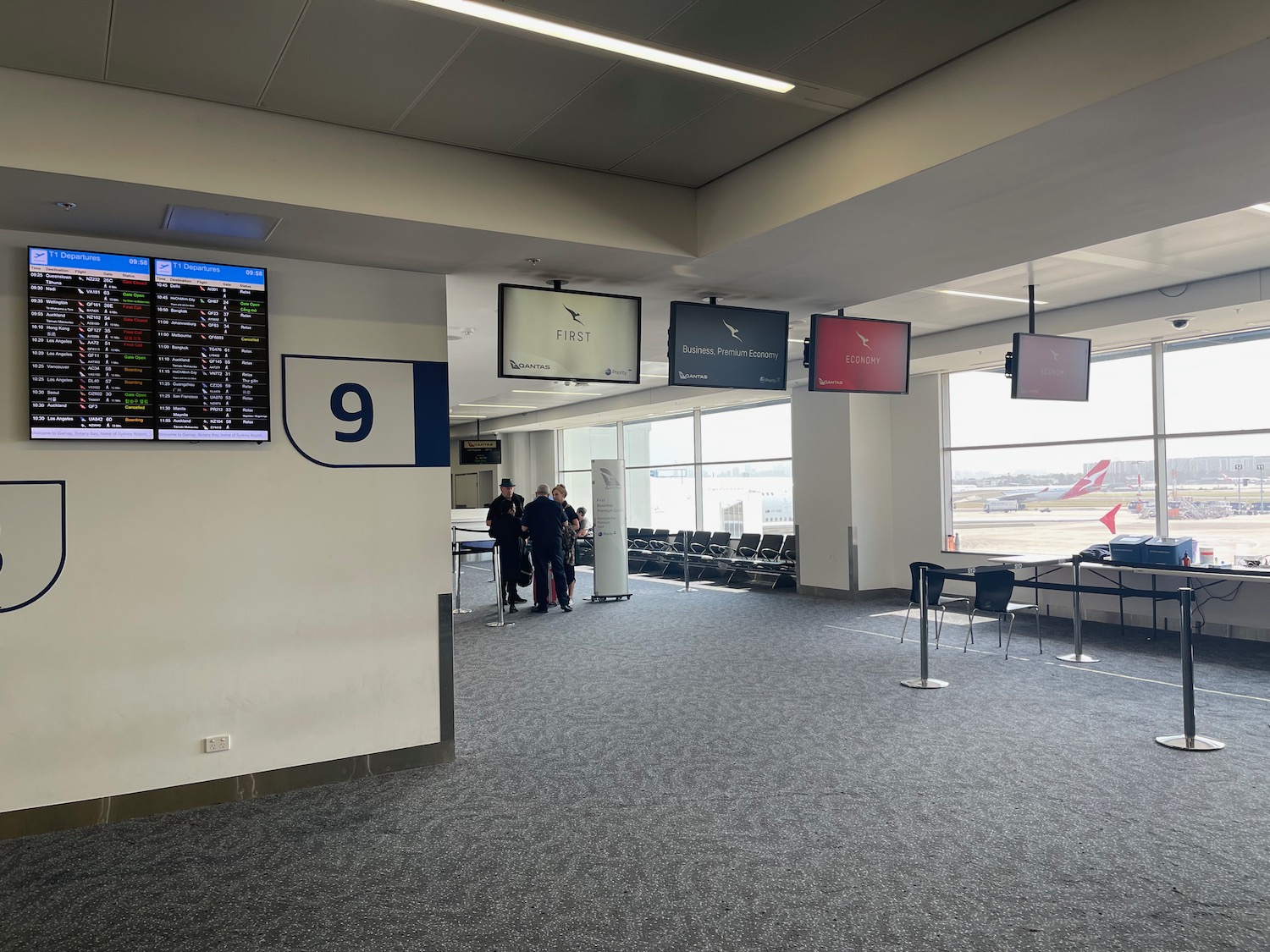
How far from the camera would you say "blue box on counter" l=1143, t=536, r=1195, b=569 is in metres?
7.90

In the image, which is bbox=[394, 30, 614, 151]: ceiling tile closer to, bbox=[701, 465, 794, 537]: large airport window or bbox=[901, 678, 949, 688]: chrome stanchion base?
bbox=[901, 678, 949, 688]: chrome stanchion base

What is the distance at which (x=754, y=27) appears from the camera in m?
3.11

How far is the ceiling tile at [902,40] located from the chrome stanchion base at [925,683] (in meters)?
4.37

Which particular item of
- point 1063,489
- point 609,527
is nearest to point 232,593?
point 609,527

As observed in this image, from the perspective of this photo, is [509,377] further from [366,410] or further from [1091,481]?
[1091,481]

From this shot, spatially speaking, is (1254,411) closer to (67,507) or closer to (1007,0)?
(1007,0)

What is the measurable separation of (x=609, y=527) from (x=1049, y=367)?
19.0 ft

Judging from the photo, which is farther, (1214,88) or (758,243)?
(758,243)

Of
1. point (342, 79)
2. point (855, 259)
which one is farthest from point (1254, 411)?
point (342, 79)

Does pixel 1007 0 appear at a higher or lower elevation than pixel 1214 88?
higher

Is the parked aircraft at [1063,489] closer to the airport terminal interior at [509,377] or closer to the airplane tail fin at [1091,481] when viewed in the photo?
the airplane tail fin at [1091,481]

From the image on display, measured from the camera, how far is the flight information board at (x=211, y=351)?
4.19 m

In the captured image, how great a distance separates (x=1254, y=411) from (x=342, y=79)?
8.49m

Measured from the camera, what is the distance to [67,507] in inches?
160
